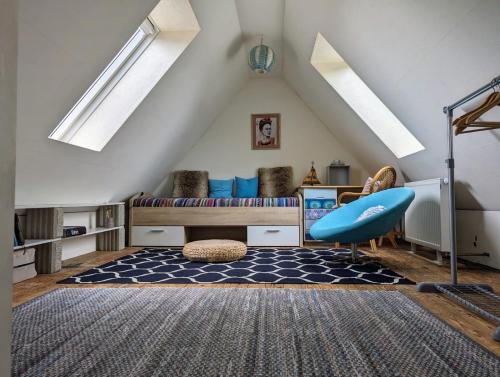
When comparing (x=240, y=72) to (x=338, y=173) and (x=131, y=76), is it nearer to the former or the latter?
(x=131, y=76)

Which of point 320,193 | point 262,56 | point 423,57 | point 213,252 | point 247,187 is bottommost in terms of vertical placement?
point 213,252

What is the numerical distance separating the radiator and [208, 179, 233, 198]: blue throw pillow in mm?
2322

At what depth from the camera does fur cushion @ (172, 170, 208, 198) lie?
4288mm

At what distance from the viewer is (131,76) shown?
2693 millimetres

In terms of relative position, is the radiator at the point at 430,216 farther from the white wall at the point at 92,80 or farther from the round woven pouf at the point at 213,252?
the white wall at the point at 92,80

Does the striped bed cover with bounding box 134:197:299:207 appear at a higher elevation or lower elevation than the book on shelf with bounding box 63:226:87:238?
higher

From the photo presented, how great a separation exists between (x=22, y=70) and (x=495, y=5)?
2.31 metres

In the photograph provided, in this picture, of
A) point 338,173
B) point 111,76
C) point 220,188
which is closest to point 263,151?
point 220,188

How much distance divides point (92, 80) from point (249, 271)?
176 centimetres

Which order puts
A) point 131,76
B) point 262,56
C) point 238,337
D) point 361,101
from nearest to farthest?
1. point 238,337
2. point 131,76
3. point 262,56
4. point 361,101

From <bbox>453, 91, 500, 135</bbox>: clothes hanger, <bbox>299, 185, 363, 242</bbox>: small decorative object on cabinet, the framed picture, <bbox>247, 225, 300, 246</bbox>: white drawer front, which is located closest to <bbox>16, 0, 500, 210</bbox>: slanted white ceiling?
<bbox>453, 91, 500, 135</bbox>: clothes hanger

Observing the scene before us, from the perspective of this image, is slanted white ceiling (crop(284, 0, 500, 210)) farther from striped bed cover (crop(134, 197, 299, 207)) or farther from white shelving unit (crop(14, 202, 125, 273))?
white shelving unit (crop(14, 202, 125, 273))

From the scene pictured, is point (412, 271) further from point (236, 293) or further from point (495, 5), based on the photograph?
point (495, 5)

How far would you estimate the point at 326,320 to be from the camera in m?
1.37
